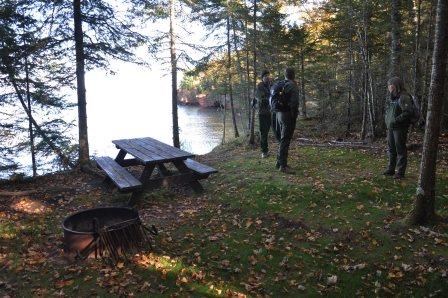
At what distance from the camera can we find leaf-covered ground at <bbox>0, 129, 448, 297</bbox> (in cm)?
477

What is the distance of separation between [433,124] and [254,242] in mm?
3309

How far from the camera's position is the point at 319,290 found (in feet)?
15.6

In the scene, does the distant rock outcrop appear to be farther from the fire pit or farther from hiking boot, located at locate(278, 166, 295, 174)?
the fire pit

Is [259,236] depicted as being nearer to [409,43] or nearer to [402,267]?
[402,267]

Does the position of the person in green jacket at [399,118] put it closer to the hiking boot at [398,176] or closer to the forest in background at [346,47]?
the hiking boot at [398,176]

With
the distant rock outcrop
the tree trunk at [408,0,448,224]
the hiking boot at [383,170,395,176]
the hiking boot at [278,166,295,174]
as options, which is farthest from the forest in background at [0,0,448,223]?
the distant rock outcrop

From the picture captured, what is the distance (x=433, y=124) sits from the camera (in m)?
5.64

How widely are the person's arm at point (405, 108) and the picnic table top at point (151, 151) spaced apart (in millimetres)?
4518

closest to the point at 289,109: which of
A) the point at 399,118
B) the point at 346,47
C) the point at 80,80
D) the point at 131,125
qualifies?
the point at 399,118

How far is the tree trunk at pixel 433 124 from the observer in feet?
17.6

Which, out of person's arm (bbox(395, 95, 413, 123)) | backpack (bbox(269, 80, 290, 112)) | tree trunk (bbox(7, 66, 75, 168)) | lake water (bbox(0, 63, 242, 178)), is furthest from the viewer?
lake water (bbox(0, 63, 242, 178))

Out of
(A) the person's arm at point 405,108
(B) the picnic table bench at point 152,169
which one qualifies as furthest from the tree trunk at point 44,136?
(A) the person's arm at point 405,108

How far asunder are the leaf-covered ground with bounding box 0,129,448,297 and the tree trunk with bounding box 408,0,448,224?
29cm

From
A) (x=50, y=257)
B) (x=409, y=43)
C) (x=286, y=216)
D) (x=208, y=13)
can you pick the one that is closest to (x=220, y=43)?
(x=208, y=13)
